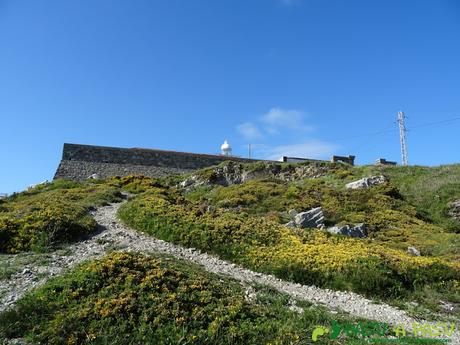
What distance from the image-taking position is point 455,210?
81.0ft

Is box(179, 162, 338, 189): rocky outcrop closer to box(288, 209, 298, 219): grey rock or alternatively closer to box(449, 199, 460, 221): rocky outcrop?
box(449, 199, 460, 221): rocky outcrop

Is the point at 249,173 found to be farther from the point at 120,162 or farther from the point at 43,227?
the point at 43,227

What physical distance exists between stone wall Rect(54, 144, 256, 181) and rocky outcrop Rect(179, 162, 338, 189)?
7376mm

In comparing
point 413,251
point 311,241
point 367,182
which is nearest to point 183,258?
point 311,241

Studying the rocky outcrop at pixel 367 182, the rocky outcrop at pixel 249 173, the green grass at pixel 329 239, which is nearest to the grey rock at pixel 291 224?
the green grass at pixel 329 239

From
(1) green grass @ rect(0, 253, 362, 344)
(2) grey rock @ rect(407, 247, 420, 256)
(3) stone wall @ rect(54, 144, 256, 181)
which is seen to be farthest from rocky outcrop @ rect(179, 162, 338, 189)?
(1) green grass @ rect(0, 253, 362, 344)

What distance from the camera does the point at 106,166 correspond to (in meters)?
40.9

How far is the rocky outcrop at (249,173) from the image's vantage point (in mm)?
35875

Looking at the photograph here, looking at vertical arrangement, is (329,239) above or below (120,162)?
below

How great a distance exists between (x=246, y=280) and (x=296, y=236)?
4.57 meters

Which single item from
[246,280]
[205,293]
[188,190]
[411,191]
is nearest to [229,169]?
[188,190]

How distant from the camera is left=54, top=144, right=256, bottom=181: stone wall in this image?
3988 cm

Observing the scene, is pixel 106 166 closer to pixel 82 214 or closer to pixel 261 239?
pixel 82 214

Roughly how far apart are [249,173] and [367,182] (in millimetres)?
11371
